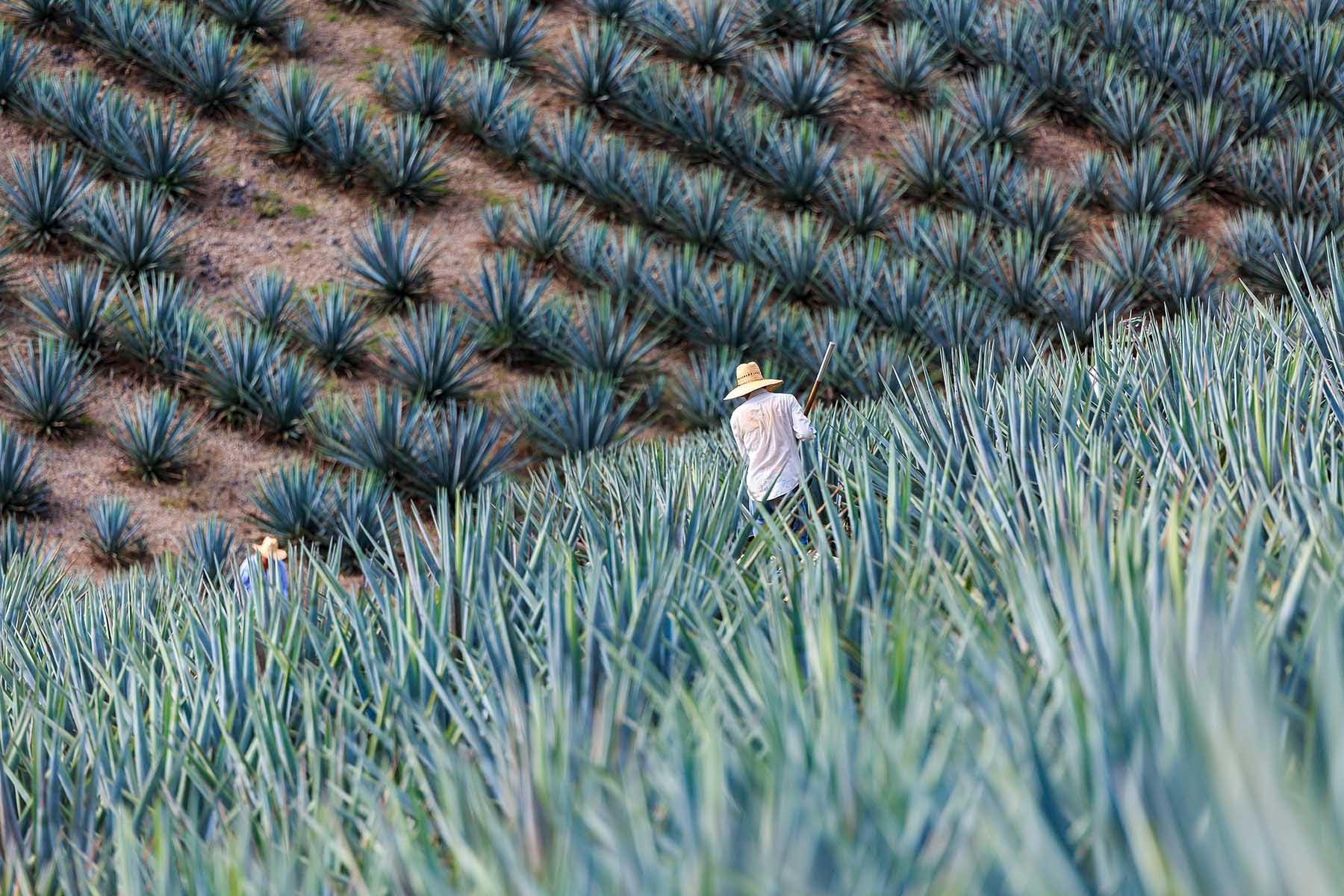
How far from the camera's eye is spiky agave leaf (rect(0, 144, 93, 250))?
909 centimetres

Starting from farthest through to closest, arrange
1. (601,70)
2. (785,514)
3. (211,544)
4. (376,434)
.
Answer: (601,70) → (376,434) → (211,544) → (785,514)

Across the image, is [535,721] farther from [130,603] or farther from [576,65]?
[576,65]

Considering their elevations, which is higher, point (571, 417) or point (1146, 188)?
point (1146, 188)

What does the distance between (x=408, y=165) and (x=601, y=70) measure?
7.02 feet

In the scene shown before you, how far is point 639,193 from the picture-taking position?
1005cm

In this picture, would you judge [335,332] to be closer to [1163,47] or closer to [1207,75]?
[1163,47]

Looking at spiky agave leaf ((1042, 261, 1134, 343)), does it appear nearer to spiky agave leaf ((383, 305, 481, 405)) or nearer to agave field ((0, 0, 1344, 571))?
agave field ((0, 0, 1344, 571))

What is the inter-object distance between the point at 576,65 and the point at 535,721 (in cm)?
1039

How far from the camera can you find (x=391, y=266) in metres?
9.30

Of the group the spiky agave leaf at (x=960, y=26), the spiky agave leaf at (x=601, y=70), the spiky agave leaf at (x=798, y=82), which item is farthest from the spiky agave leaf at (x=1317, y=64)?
the spiky agave leaf at (x=601, y=70)

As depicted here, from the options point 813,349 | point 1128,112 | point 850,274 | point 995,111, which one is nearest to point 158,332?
point 813,349

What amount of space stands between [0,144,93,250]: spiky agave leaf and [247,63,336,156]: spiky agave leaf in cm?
165

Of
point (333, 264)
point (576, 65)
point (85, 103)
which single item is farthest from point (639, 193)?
point (85, 103)

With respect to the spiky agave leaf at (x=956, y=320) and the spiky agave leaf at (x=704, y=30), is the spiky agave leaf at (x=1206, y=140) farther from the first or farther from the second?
the spiky agave leaf at (x=704, y=30)
